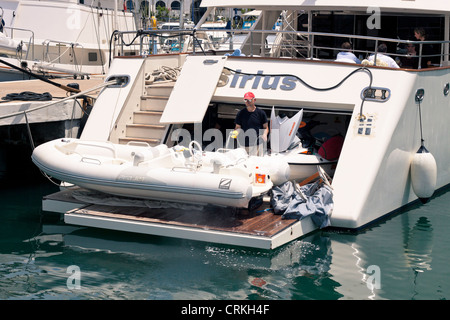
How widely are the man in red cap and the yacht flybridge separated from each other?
0.71 ft

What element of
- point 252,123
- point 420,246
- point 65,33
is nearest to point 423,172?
point 420,246

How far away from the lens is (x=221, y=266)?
7.74 meters

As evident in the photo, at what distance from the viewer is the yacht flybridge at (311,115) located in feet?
28.2

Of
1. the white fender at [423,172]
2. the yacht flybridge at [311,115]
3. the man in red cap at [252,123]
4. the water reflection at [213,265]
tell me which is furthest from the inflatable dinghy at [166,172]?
the white fender at [423,172]

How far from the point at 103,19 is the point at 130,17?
238 centimetres

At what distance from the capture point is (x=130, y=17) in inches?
1038

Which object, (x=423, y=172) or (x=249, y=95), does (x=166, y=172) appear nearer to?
(x=249, y=95)

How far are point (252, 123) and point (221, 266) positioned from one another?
2.71 m

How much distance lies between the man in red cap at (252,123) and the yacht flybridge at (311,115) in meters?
0.22

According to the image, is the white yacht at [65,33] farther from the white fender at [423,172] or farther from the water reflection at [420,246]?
the water reflection at [420,246]

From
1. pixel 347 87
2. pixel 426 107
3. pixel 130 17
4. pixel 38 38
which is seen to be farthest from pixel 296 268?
pixel 130 17

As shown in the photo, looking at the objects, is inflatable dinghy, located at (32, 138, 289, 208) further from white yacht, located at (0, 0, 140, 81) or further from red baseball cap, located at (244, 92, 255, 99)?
white yacht, located at (0, 0, 140, 81)
